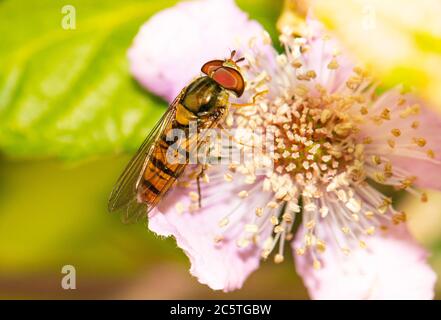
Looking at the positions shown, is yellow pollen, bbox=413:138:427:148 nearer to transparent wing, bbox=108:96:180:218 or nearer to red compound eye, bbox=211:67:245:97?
red compound eye, bbox=211:67:245:97

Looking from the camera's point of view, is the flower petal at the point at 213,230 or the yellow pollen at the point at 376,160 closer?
the flower petal at the point at 213,230

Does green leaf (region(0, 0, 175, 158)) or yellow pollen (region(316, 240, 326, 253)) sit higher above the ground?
green leaf (region(0, 0, 175, 158))

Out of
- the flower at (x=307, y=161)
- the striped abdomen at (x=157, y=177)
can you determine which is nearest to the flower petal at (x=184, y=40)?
the flower at (x=307, y=161)

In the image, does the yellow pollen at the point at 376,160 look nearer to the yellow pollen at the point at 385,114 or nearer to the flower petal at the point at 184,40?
the yellow pollen at the point at 385,114

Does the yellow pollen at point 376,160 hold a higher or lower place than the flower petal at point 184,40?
lower

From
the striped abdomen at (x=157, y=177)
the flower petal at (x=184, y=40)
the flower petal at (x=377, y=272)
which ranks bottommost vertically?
the flower petal at (x=377, y=272)

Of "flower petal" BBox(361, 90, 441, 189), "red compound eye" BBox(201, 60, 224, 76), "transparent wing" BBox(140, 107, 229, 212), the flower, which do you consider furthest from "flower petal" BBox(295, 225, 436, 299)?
"red compound eye" BBox(201, 60, 224, 76)

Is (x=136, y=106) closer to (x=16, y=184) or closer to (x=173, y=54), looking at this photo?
(x=173, y=54)
